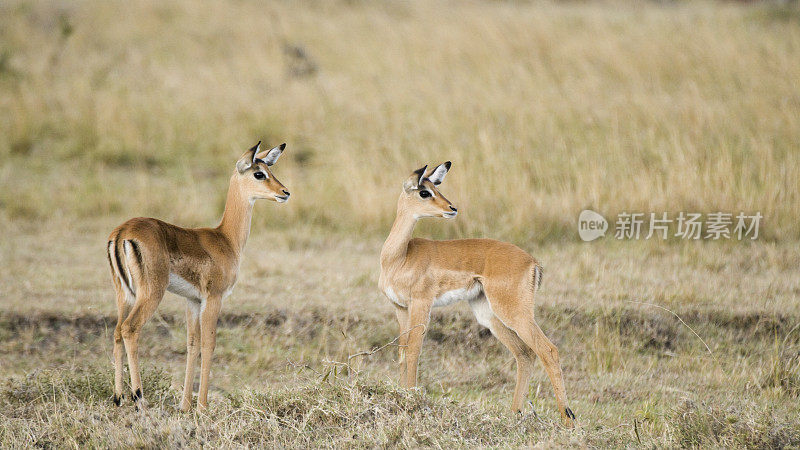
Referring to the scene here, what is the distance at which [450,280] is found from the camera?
230 inches

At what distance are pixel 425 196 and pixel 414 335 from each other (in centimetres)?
83

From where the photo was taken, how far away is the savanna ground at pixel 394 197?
5625 mm

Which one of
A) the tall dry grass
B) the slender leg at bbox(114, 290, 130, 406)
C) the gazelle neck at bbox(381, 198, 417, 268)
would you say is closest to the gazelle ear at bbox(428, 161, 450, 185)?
the gazelle neck at bbox(381, 198, 417, 268)

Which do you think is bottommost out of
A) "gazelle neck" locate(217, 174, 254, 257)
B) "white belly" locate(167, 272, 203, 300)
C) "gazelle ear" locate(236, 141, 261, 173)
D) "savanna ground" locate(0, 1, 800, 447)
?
"savanna ground" locate(0, 1, 800, 447)

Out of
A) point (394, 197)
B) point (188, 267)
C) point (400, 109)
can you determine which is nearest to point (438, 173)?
point (188, 267)

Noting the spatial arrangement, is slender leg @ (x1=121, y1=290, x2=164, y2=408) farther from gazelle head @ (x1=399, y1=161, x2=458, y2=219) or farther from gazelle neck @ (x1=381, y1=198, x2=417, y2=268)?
gazelle head @ (x1=399, y1=161, x2=458, y2=219)

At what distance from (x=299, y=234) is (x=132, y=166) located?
11.9 feet

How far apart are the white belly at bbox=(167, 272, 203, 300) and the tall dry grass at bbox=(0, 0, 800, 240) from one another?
14.9ft

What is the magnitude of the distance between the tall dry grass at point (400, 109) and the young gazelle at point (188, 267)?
4.16m

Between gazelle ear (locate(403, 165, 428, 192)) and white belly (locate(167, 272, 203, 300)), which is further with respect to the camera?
gazelle ear (locate(403, 165, 428, 192))

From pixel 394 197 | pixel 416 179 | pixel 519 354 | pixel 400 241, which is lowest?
pixel 394 197

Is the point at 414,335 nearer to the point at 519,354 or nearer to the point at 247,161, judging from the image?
the point at 519,354

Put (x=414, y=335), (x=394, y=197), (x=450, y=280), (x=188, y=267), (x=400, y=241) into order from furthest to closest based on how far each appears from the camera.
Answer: (x=394, y=197)
(x=400, y=241)
(x=450, y=280)
(x=414, y=335)
(x=188, y=267)

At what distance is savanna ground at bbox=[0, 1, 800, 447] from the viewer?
5.62m
